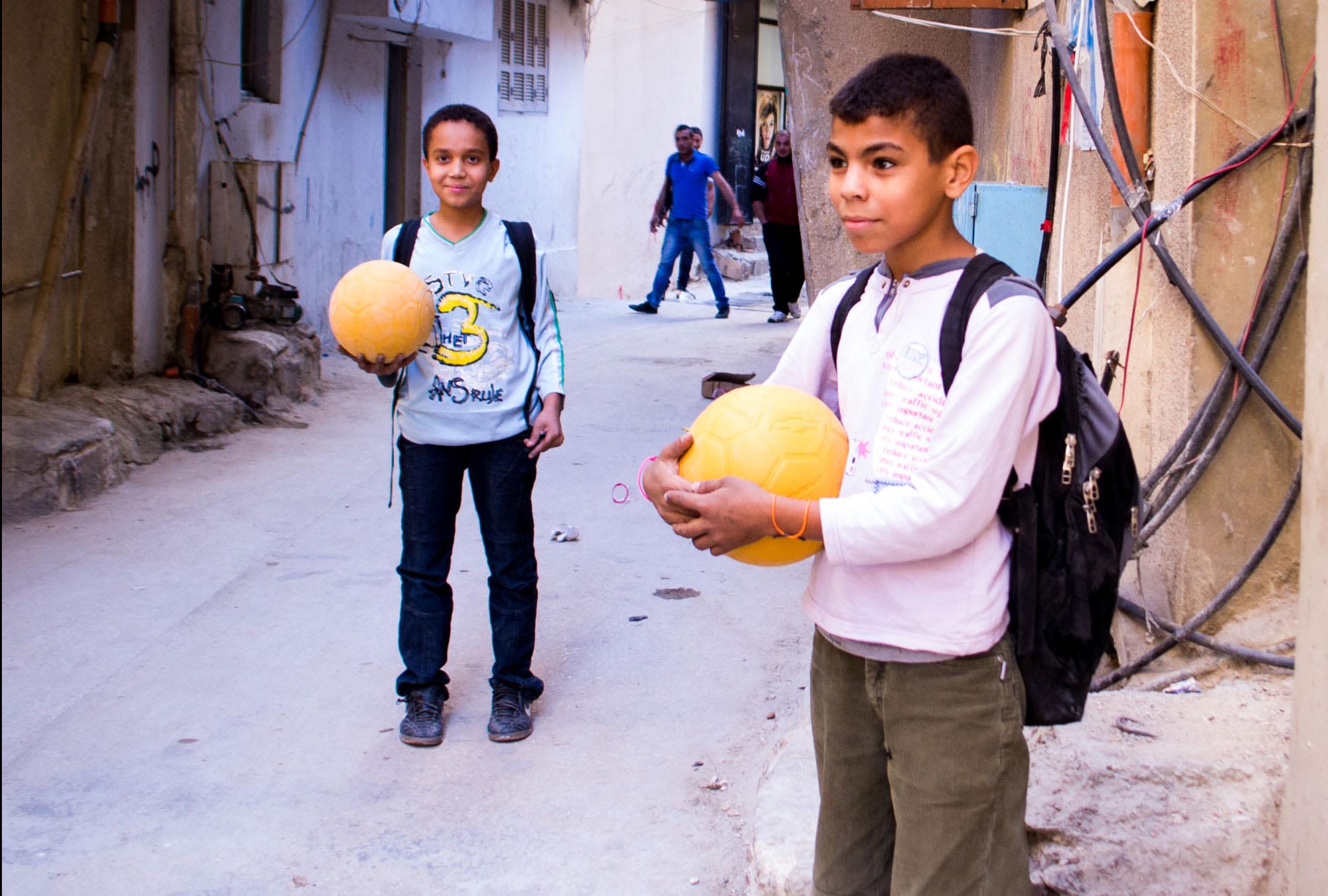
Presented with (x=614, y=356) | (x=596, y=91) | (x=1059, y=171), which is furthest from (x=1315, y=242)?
(x=596, y=91)

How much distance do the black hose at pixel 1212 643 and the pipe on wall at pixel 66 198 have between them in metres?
5.43

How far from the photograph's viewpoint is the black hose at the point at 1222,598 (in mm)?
3434

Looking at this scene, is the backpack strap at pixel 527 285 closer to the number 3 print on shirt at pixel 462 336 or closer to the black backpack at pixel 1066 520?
the number 3 print on shirt at pixel 462 336

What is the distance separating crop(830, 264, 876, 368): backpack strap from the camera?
2146 mm

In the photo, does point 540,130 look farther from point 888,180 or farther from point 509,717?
point 888,180

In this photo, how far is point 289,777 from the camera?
3.59 meters

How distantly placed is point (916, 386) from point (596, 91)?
787 inches

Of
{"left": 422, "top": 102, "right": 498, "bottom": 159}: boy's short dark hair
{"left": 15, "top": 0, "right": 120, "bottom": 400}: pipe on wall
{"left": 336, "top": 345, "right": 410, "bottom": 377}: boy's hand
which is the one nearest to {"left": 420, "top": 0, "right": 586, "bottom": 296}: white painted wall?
{"left": 15, "top": 0, "right": 120, "bottom": 400}: pipe on wall

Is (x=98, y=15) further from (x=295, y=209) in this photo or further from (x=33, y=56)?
(x=295, y=209)

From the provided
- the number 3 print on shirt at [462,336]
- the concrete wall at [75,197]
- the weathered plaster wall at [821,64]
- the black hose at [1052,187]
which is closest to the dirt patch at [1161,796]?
the number 3 print on shirt at [462,336]

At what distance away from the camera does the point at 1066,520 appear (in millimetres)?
1937

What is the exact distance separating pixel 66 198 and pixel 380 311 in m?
4.43

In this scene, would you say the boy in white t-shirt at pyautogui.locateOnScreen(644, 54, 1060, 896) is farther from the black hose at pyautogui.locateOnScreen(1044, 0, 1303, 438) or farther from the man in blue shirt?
the man in blue shirt

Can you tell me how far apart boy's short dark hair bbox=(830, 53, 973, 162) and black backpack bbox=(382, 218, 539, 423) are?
1864mm
